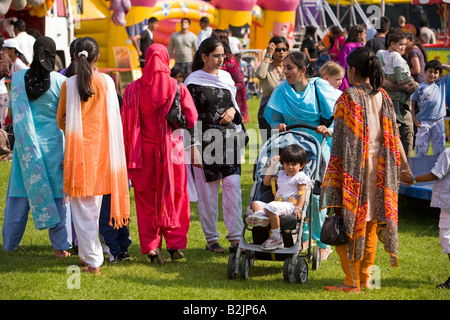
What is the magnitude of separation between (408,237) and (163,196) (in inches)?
102

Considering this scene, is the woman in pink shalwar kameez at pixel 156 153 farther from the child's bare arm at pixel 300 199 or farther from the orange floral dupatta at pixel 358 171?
the orange floral dupatta at pixel 358 171

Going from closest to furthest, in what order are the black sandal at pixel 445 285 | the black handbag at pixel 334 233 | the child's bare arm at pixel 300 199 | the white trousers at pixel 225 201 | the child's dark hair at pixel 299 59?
the black handbag at pixel 334 233 → the black sandal at pixel 445 285 → the child's bare arm at pixel 300 199 → the child's dark hair at pixel 299 59 → the white trousers at pixel 225 201

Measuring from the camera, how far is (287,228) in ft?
16.3

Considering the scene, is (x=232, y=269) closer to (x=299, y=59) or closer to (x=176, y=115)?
(x=176, y=115)

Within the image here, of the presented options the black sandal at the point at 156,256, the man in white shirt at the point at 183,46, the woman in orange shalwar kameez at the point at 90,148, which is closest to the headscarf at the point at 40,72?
the woman in orange shalwar kameez at the point at 90,148

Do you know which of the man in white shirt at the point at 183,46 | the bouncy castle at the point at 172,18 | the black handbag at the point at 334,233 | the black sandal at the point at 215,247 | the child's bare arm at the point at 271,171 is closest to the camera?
the black handbag at the point at 334,233

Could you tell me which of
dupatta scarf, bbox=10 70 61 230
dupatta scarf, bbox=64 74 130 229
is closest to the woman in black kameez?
dupatta scarf, bbox=64 74 130 229

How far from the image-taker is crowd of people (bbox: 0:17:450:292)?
459 centimetres

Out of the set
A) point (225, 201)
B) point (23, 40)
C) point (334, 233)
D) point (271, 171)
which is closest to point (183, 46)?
point (23, 40)

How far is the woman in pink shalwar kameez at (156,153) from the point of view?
5480 millimetres

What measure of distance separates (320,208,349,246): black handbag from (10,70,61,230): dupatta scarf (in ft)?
7.64

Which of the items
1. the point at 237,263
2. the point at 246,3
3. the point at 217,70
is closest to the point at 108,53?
the point at 246,3

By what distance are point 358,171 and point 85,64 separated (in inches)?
84.9

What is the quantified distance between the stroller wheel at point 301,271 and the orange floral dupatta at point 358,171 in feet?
1.62
